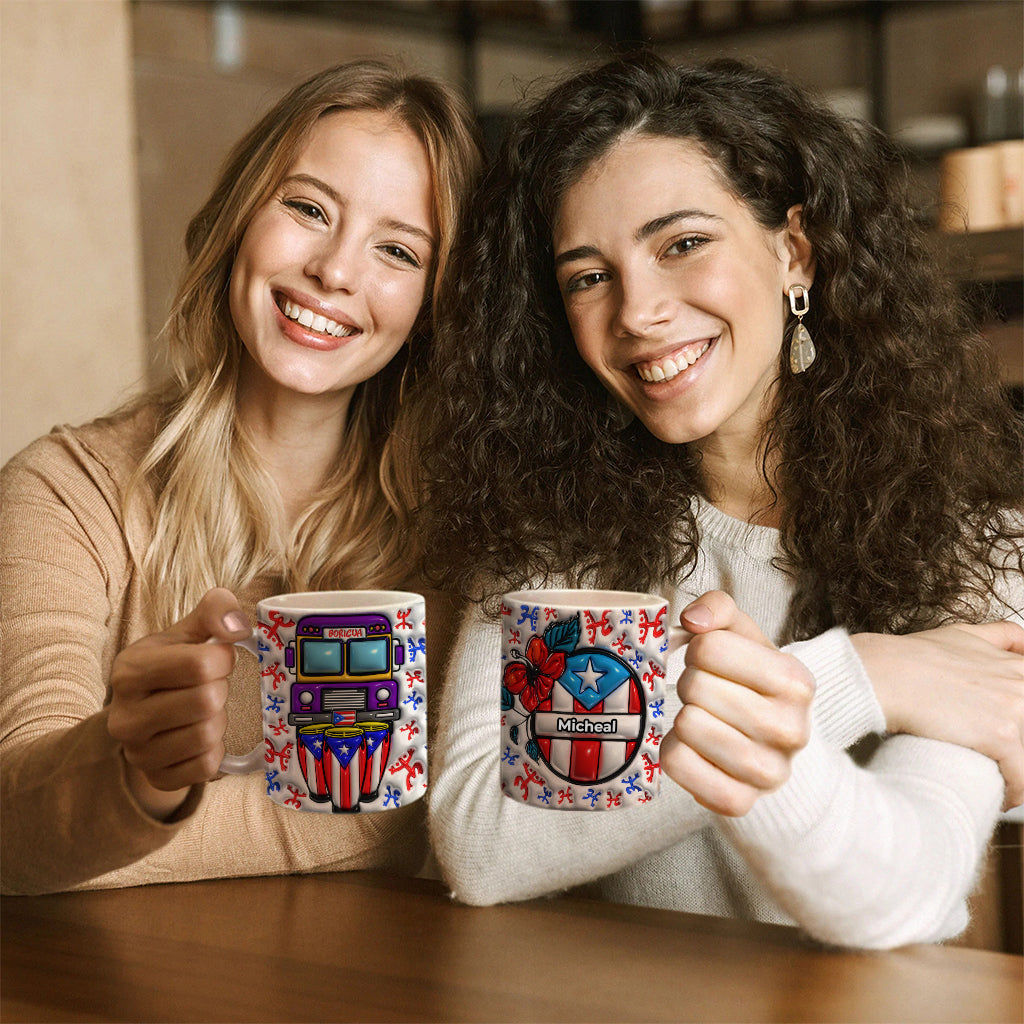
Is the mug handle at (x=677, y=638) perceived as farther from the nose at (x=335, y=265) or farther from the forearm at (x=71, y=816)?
the nose at (x=335, y=265)

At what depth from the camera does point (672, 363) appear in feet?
4.02

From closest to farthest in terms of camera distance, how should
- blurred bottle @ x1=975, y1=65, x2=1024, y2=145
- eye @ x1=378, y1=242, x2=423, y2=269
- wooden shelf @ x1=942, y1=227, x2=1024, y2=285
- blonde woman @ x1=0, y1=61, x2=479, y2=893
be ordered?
blonde woman @ x1=0, y1=61, x2=479, y2=893
eye @ x1=378, y1=242, x2=423, y2=269
wooden shelf @ x1=942, y1=227, x2=1024, y2=285
blurred bottle @ x1=975, y1=65, x2=1024, y2=145

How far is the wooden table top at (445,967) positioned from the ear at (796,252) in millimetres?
690

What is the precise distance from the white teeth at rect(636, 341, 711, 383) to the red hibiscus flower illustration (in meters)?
0.49

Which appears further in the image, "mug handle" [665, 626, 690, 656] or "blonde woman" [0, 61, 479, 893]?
"blonde woman" [0, 61, 479, 893]

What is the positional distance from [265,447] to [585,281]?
16.5 inches

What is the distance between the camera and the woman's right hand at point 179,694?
84 cm

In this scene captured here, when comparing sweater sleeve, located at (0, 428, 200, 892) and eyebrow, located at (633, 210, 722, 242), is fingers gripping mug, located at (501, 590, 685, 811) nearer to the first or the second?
sweater sleeve, located at (0, 428, 200, 892)

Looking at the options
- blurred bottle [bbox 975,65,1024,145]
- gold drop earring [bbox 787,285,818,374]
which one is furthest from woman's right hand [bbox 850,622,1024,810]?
blurred bottle [bbox 975,65,1024,145]

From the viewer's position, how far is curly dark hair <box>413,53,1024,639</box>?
1.27 metres

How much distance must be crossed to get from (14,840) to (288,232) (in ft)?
2.20

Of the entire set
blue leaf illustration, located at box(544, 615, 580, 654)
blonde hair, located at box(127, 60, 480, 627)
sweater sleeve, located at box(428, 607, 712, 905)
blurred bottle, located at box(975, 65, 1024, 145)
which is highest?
blurred bottle, located at box(975, 65, 1024, 145)

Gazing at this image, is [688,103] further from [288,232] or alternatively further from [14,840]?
[14,840]

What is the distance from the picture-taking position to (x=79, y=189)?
251cm
